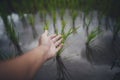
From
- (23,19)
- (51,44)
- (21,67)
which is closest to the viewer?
(21,67)

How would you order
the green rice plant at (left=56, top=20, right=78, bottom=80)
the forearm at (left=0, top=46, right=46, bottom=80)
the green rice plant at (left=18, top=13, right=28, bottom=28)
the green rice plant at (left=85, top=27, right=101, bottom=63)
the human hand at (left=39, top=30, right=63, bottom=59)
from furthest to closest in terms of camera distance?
the green rice plant at (left=18, top=13, right=28, bottom=28), the green rice plant at (left=85, top=27, right=101, bottom=63), the green rice plant at (left=56, top=20, right=78, bottom=80), the human hand at (left=39, top=30, right=63, bottom=59), the forearm at (left=0, top=46, right=46, bottom=80)

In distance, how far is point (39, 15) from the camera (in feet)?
9.01

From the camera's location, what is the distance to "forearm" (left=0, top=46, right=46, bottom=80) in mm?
1051

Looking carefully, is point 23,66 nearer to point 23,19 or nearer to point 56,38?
point 56,38

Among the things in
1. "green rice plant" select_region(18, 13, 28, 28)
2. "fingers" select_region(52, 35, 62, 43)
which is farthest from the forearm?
"green rice plant" select_region(18, 13, 28, 28)

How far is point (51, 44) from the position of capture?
1.85 metres

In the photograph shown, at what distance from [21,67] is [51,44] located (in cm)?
73

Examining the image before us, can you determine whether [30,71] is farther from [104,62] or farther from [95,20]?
[95,20]

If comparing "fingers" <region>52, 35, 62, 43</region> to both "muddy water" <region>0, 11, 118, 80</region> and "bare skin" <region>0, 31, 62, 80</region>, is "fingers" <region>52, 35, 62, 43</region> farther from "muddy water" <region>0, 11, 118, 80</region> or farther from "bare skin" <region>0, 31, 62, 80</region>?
"bare skin" <region>0, 31, 62, 80</region>

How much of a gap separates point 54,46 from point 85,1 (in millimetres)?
1127

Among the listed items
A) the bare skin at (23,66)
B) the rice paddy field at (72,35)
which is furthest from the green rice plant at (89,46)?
the bare skin at (23,66)

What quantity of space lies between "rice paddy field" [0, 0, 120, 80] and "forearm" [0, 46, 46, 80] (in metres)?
0.66

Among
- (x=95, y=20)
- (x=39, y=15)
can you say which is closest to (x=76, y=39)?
(x=95, y=20)

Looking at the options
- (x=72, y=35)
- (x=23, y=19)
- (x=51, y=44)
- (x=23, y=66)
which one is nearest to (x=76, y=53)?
(x=72, y=35)
